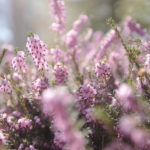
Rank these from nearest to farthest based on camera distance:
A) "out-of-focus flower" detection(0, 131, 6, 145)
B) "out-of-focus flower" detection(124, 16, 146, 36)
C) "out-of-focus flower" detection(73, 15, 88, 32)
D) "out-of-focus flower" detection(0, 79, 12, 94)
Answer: "out-of-focus flower" detection(0, 131, 6, 145) → "out-of-focus flower" detection(0, 79, 12, 94) → "out-of-focus flower" detection(124, 16, 146, 36) → "out-of-focus flower" detection(73, 15, 88, 32)

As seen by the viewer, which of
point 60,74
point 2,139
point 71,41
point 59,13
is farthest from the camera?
point 71,41

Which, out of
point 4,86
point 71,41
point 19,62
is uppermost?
point 71,41

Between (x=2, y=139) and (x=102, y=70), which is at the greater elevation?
(x=102, y=70)

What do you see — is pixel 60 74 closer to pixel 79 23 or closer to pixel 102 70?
pixel 102 70

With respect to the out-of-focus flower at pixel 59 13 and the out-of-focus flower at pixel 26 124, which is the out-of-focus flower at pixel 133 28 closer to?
the out-of-focus flower at pixel 59 13


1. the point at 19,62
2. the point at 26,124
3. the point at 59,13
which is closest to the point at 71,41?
the point at 59,13

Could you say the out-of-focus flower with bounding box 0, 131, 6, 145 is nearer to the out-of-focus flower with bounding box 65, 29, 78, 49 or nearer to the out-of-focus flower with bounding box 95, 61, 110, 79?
the out-of-focus flower with bounding box 95, 61, 110, 79

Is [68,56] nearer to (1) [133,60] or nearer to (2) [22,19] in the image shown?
(1) [133,60]

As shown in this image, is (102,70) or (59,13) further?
(59,13)

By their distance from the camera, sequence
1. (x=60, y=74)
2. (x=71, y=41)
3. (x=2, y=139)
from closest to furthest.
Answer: (x=2, y=139), (x=60, y=74), (x=71, y=41)

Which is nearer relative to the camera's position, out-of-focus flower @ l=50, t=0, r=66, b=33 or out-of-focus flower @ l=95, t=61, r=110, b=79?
out-of-focus flower @ l=95, t=61, r=110, b=79

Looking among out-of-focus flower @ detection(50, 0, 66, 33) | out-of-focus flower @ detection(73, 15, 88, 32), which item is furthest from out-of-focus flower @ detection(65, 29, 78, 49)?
out-of-focus flower @ detection(73, 15, 88, 32)
